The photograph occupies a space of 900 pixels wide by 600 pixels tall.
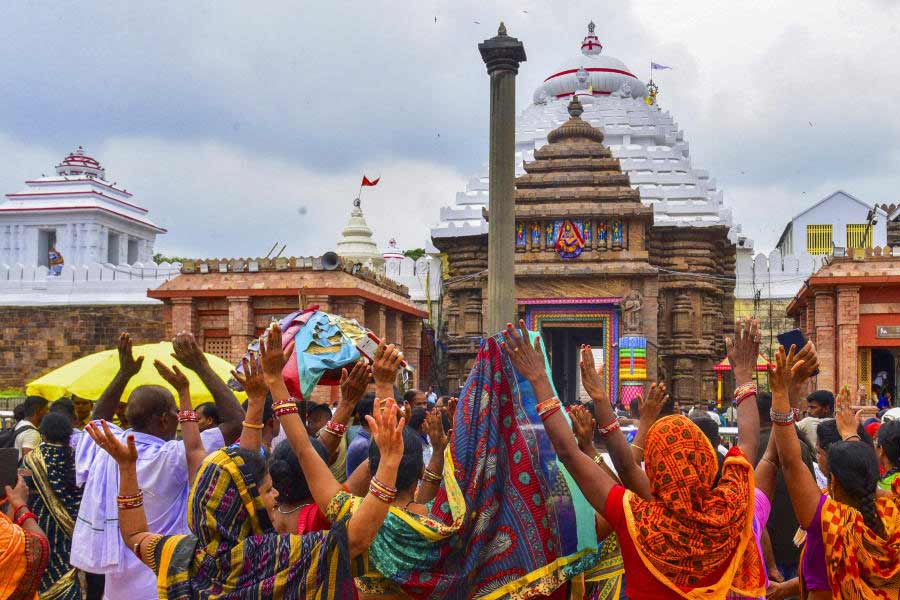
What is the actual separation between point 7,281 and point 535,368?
29.0m

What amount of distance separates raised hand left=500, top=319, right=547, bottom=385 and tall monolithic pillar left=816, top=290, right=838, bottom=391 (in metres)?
18.2

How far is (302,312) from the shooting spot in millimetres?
8656

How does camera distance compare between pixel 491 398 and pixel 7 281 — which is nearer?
pixel 491 398

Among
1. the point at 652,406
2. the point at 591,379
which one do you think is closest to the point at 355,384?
the point at 591,379

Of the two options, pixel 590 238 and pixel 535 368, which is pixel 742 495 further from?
pixel 590 238

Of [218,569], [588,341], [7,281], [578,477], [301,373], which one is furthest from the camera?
Answer: [588,341]

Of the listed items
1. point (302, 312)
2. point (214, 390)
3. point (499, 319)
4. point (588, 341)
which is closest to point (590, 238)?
point (588, 341)

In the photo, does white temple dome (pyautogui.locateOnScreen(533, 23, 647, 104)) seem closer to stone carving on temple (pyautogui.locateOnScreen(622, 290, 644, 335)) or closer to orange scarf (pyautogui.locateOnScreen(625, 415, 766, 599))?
stone carving on temple (pyautogui.locateOnScreen(622, 290, 644, 335))

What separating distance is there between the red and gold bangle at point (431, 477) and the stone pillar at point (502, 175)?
22.2 feet

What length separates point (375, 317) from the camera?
21.8 metres

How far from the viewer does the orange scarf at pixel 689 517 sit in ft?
10.9

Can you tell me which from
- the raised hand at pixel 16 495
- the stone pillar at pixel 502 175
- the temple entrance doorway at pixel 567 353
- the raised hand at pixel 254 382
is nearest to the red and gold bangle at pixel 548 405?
the raised hand at pixel 254 382

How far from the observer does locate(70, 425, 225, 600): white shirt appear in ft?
15.1

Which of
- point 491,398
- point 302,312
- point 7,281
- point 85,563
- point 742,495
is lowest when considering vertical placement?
point 85,563
